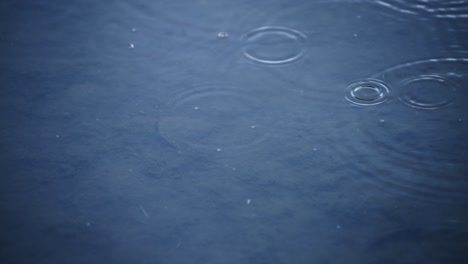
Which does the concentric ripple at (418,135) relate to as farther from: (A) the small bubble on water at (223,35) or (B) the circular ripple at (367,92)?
(A) the small bubble on water at (223,35)

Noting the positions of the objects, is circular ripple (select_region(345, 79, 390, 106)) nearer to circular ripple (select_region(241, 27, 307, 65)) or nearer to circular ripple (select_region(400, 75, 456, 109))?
circular ripple (select_region(400, 75, 456, 109))

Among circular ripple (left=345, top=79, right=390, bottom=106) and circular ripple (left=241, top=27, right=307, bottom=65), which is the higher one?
circular ripple (left=241, top=27, right=307, bottom=65)

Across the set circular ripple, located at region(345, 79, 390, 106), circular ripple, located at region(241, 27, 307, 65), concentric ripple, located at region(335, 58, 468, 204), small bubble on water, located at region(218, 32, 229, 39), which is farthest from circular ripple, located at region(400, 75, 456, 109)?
small bubble on water, located at region(218, 32, 229, 39)

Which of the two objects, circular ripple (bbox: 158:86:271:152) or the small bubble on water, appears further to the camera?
the small bubble on water

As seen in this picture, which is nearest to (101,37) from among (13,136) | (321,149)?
(13,136)

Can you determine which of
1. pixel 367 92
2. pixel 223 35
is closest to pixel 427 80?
pixel 367 92

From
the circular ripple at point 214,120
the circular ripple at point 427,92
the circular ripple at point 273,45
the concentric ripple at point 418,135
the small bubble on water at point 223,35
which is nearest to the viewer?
the concentric ripple at point 418,135

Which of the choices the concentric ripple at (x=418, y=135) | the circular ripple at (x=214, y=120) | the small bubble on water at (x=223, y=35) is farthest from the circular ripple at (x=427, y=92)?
the small bubble on water at (x=223, y=35)
